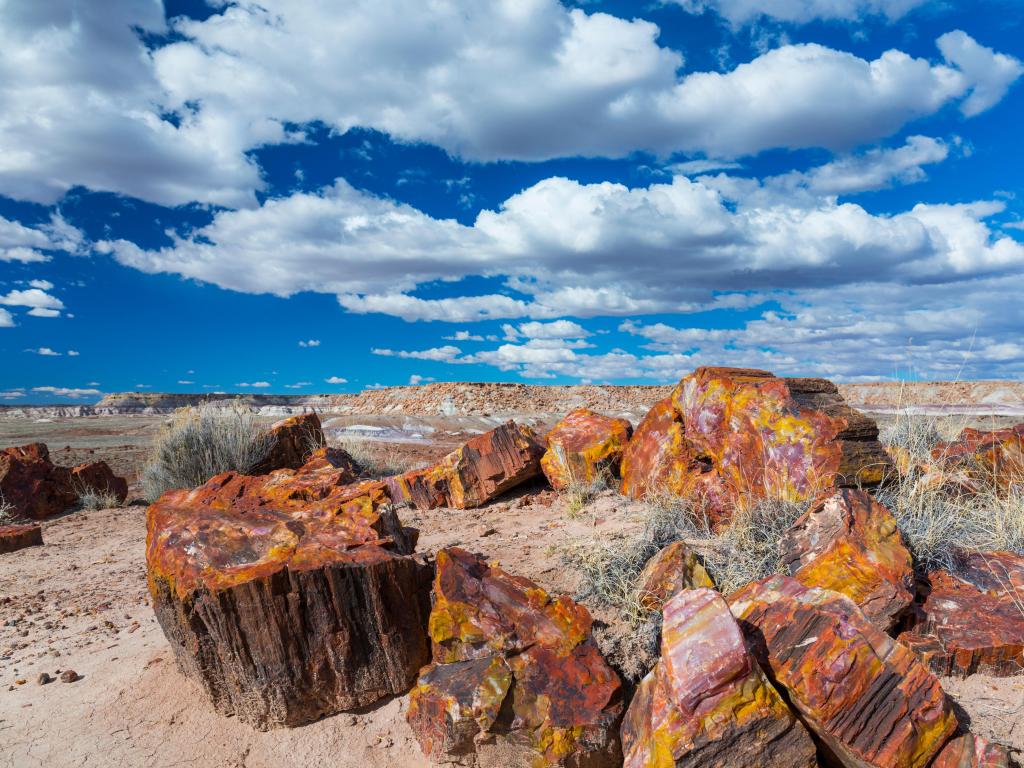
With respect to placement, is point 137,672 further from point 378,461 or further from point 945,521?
point 378,461

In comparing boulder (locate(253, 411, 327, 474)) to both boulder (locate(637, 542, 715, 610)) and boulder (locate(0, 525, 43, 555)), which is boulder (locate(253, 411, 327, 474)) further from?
boulder (locate(637, 542, 715, 610))

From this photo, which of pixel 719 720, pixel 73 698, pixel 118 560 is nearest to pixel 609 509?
pixel 719 720

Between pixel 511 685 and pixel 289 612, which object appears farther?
pixel 289 612

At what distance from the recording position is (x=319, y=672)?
4074mm

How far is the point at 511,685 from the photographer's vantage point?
3752 millimetres

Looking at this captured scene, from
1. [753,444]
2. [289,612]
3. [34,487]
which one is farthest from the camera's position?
[34,487]

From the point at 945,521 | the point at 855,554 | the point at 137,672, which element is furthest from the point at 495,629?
the point at 945,521

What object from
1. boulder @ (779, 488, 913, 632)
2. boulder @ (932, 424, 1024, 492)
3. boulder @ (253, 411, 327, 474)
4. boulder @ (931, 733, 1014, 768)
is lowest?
boulder @ (931, 733, 1014, 768)

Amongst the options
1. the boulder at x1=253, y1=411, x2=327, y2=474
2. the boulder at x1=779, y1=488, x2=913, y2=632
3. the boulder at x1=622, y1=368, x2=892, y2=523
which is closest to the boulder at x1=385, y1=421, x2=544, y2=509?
the boulder at x1=622, y1=368, x2=892, y2=523

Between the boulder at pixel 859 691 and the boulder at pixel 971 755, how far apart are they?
0.12 feet

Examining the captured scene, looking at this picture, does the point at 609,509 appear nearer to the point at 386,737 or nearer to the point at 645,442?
the point at 645,442

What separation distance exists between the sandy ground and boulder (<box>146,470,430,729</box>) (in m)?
0.17

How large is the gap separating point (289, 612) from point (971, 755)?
11.1 ft

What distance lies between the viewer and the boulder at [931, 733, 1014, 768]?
10.3ft
